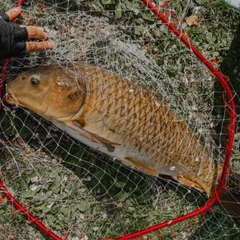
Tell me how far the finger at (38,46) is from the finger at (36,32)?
0.14ft

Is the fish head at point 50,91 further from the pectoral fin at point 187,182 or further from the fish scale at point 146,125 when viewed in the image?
the pectoral fin at point 187,182

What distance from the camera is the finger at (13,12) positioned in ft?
8.30

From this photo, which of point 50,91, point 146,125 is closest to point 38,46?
point 50,91

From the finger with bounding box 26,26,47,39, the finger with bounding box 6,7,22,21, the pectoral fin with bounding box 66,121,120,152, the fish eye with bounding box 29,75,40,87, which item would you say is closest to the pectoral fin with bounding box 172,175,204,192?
the pectoral fin with bounding box 66,121,120,152

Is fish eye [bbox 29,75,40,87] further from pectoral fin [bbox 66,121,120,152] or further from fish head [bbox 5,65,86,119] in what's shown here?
pectoral fin [bbox 66,121,120,152]

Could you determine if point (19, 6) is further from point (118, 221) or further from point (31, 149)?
point (118, 221)

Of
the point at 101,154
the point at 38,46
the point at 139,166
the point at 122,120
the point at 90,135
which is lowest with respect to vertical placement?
the point at 101,154

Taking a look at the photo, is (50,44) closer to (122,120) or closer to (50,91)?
(50,91)

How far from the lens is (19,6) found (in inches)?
102

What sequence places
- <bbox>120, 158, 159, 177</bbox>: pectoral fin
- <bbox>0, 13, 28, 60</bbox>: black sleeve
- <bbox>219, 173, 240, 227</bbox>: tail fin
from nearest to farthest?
1. <bbox>0, 13, 28, 60</bbox>: black sleeve
2. <bbox>120, 158, 159, 177</bbox>: pectoral fin
3. <bbox>219, 173, 240, 227</bbox>: tail fin

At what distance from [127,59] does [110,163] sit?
2.15ft

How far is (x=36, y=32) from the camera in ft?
8.40

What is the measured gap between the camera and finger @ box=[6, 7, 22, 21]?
8.30ft

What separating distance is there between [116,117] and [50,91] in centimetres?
38
